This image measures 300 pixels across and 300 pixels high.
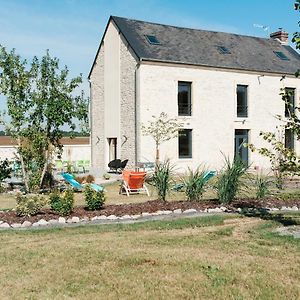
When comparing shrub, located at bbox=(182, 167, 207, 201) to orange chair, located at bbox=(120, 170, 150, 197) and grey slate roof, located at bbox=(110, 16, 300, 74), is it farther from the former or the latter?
grey slate roof, located at bbox=(110, 16, 300, 74)

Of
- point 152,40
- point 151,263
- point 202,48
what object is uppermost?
point 152,40

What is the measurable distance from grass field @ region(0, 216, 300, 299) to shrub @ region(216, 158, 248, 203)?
245 cm

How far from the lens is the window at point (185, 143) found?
2453cm

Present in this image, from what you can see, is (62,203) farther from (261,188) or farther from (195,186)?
(261,188)

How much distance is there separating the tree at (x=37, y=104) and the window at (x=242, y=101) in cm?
1375

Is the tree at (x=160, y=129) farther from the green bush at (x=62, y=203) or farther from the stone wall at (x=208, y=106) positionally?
the green bush at (x=62, y=203)

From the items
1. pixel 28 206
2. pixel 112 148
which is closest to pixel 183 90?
pixel 112 148

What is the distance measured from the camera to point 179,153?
24500 mm

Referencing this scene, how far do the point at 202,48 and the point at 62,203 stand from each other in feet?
60.8

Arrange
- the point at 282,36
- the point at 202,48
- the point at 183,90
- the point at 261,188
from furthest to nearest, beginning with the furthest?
the point at 282,36, the point at 202,48, the point at 183,90, the point at 261,188

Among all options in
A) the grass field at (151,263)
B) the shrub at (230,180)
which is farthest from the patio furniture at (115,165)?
the grass field at (151,263)

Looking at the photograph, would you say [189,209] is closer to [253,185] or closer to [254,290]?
[253,185]

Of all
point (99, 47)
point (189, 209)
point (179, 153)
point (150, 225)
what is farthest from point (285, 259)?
point (99, 47)

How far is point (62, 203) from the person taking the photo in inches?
381
